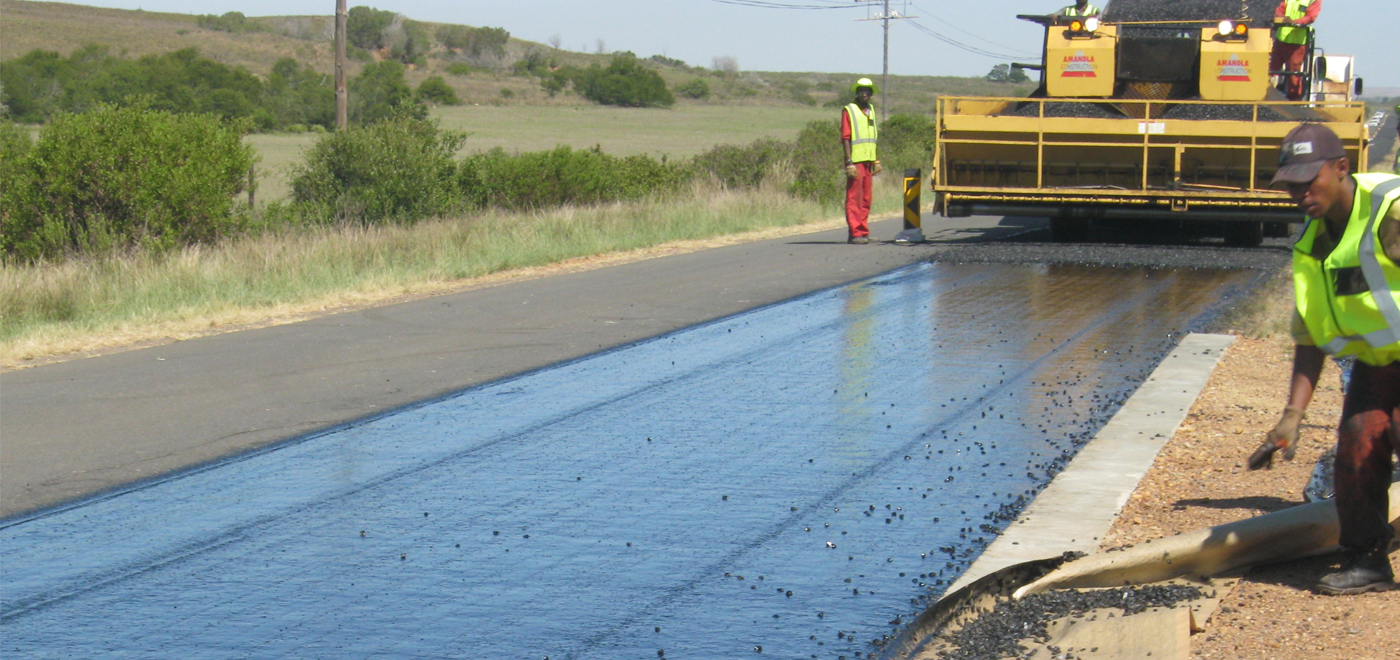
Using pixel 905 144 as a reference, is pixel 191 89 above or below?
above

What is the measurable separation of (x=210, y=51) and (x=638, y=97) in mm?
30631

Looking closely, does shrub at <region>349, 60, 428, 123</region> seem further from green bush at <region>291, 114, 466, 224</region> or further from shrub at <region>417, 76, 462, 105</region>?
green bush at <region>291, 114, 466, 224</region>

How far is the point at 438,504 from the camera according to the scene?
→ 5.83 m

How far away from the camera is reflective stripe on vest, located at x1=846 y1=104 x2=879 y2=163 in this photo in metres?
17.8

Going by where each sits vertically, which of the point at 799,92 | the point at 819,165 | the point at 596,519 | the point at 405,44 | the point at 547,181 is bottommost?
the point at 596,519

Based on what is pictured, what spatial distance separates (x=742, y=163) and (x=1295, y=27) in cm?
1512

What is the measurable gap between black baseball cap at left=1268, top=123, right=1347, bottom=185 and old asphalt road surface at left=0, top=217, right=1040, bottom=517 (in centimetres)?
492

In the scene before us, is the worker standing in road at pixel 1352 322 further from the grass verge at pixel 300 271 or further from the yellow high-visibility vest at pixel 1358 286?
the grass verge at pixel 300 271

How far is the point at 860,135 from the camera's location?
17812 mm

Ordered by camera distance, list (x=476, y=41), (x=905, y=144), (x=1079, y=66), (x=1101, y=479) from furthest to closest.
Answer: (x=476, y=41), (x=905, y=144), (x=1079, y=66), (x=1101, y=479)

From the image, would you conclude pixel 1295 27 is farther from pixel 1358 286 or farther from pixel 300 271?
pixel 1358 286

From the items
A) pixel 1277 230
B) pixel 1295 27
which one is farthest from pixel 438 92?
pixel 1277 230

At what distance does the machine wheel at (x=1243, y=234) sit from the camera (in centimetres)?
1664

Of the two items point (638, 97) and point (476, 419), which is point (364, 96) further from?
point (476, 419)
